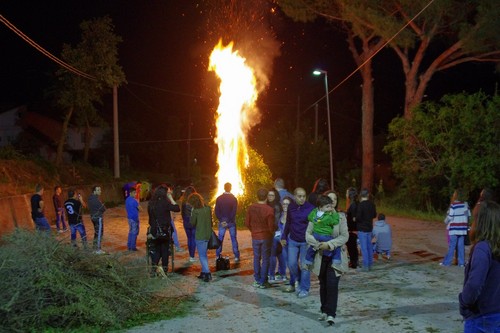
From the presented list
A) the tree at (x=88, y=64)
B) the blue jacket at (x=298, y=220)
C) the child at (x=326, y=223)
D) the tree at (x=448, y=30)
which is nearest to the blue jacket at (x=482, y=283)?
the child at (x=326, y=223)

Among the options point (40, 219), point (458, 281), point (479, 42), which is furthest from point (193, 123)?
point (458, 281)

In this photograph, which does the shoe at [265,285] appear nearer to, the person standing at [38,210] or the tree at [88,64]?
the person standing at [38,210]

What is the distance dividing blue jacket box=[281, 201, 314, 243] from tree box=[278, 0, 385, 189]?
60.2ft

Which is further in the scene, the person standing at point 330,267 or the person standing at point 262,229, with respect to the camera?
the person standing at point 262,229

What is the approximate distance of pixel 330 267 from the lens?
23.4ft

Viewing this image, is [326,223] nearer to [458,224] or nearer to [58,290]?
[58,290]

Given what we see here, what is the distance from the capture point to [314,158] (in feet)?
112

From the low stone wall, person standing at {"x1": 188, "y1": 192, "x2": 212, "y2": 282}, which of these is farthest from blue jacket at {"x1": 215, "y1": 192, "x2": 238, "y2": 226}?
the low stone wall

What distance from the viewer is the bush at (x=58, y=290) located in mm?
6535

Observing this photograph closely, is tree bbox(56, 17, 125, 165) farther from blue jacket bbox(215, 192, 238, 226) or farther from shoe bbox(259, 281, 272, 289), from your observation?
shoe bbox(259, 281, 272, 289)

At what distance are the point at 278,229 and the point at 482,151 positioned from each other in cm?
1447

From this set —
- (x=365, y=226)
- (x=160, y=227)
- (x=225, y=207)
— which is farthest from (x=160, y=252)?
(x=365, y=226)

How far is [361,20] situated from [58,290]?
2279 centimetres

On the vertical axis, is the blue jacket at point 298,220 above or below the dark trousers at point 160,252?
above
